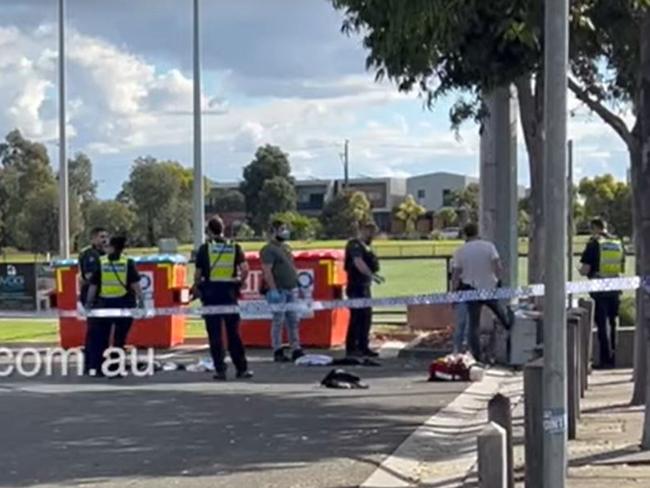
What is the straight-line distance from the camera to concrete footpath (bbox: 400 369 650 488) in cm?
884

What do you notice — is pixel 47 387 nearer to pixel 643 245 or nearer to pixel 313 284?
pixel 313 284

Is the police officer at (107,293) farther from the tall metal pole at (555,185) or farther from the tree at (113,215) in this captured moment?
the tree at (113,215)

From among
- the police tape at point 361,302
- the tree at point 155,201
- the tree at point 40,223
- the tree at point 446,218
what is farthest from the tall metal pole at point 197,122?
the tree at point 446,218

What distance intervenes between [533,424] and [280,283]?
10194 mm

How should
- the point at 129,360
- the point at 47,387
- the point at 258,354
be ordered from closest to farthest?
the point at 47,387 → the point at 129,360 → the point at 258,354

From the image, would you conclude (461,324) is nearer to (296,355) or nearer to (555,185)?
(296,355)

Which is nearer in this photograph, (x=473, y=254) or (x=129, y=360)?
(x=473, y=254)

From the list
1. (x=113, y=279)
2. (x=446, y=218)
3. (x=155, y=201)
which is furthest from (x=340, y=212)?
(x=113, y=279)

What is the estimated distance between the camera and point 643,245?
10383 mm

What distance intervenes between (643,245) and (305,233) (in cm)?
5792

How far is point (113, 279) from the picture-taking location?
1617 centimetres

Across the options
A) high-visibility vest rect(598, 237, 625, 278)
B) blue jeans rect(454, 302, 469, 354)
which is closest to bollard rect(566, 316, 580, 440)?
blue jeans rect(454, 302, 469, 354)

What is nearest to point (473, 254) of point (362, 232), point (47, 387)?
point (362, 232)

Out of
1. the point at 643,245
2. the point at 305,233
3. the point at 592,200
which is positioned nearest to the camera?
the point at 643,245
